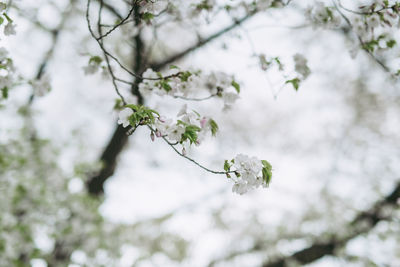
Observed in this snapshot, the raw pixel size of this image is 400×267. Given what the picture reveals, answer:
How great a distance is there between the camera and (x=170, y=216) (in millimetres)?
7945

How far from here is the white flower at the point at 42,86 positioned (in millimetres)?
2409

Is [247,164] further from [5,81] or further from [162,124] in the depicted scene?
[5,81]

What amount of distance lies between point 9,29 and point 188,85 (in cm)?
101

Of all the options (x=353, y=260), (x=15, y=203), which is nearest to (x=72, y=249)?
(x=15, y=203)

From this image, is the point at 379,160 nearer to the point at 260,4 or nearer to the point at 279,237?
the point at 279,237

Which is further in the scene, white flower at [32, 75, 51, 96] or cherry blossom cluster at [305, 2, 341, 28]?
white flower at [32, 75, 51, 96]

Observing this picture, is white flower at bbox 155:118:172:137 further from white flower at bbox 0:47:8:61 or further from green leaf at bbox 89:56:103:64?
white flower at bbox 0:47:8:61

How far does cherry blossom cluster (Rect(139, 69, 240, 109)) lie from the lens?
1915 mm

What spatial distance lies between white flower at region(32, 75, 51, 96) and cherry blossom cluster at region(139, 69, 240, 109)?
2.88 ft

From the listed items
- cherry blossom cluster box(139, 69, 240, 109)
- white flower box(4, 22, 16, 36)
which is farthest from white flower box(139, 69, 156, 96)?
white flower box(4, 22, 16, 36)

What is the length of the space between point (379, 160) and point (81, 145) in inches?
A: 222

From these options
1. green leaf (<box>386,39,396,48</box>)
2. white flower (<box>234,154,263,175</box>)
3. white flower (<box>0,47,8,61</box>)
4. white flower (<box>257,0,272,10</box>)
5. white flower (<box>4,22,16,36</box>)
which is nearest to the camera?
white flower (<box>234,154,263,175</box>)

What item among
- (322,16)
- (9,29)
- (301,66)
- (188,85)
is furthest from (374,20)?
(9,29)

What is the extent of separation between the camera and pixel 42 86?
2428 millimetres
